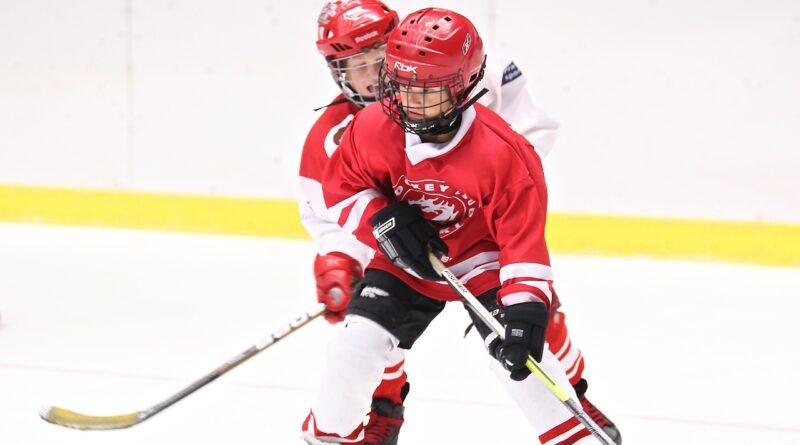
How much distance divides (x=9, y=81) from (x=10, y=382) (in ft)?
8.05

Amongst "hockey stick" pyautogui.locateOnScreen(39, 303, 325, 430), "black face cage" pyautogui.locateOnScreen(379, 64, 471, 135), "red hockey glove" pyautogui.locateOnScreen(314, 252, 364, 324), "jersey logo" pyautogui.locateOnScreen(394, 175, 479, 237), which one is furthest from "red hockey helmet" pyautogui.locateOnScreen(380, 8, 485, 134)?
"hockey stick" pyautogui.locateOnScreen(39, 303, 325, 430)

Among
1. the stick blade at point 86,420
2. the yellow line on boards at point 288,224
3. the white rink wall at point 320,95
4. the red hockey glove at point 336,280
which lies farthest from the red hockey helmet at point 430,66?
the yellow line on boards at point 288,224

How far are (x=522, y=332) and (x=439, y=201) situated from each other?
0.99 ft

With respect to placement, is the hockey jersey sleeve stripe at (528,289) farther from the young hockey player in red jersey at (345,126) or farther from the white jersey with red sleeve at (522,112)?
the white jersey with red sleeve at (522,112)

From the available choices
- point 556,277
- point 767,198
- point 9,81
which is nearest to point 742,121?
point 767,198

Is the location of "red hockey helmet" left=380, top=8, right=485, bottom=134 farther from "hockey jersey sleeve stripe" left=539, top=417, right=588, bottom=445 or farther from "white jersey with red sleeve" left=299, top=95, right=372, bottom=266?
"hockey jersey sleeve stripe" left=539, top=417, right=588, bottom=445

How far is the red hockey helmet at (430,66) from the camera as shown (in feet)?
5.87

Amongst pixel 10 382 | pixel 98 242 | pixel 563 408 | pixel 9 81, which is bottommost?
pixel 98 242

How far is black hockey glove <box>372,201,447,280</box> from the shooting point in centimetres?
188

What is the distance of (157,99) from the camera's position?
15.3ft

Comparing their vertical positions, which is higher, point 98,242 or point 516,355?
point 516,355

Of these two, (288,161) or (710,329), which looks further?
(288,161)

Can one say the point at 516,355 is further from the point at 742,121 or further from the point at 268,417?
the point at 742,121

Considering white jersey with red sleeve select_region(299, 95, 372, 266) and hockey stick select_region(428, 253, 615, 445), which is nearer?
hockey stick select_region(428, 253, 615, 445)
